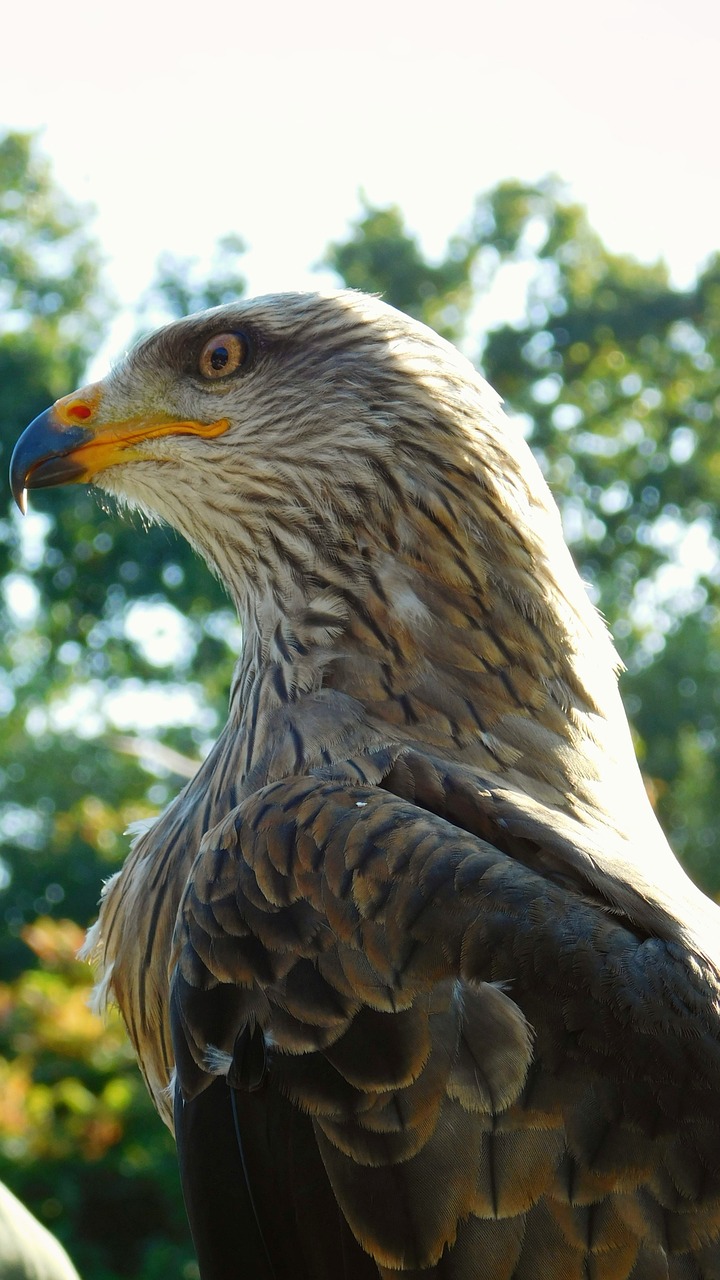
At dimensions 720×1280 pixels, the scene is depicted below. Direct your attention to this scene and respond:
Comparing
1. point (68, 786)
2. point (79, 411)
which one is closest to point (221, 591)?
point (68, 786)

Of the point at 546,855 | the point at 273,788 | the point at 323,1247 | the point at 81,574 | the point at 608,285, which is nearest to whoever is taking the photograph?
the point at 323,1247

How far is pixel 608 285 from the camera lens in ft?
108

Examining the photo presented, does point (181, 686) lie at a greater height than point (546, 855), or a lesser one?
lesser

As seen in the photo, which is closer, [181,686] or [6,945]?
[6,945]

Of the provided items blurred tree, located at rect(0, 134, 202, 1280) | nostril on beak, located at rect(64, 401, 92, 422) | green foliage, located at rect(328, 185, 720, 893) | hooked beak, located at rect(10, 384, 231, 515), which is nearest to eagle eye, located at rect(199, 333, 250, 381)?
hooked beak, located at rect(10, 384, 231, 515)

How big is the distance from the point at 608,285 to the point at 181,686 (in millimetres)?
15347

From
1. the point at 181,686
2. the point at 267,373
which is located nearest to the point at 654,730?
the point at 181,686

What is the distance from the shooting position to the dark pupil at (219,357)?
3.75m

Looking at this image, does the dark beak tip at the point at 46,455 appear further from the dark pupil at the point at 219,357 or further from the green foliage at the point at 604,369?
the green foliage at the point at 604,369

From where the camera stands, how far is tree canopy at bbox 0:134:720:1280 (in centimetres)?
2253

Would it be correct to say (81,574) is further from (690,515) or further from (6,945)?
(690,515)

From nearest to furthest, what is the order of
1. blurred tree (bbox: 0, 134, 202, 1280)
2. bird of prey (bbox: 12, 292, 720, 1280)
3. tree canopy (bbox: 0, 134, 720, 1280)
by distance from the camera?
bird of prey (bbox: 12, 292, 720, 1280) → blurred tree (bbox: 0, 134, 202, 1280) → tree canopy (bbox: 0, 134, 720, 1280)

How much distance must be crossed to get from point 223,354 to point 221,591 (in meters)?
23.4

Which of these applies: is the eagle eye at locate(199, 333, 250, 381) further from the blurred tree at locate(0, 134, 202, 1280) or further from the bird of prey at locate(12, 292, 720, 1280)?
the blurred tree at locate(0, 134, 202, 1280)
